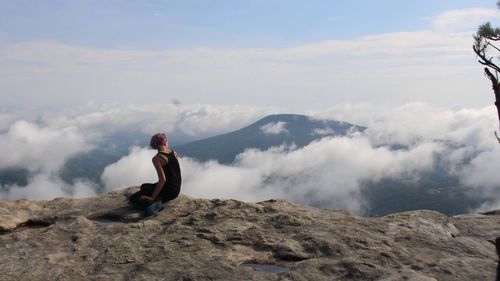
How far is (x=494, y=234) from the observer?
16609mm

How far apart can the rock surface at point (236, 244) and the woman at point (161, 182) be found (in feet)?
1.61

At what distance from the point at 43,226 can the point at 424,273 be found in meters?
14.5

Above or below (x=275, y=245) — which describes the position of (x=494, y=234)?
below

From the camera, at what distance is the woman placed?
17734 mm

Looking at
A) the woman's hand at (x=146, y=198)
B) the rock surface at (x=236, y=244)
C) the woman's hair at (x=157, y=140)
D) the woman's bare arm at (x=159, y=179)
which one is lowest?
the rock surface at (x=236, y=244)

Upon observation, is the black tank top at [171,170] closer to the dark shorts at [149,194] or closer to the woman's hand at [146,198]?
the dark shorts at [149,194]

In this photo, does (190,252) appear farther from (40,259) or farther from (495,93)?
(495,93)

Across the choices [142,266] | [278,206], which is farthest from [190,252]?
[278,206]

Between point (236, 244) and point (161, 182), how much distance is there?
502 centimetres

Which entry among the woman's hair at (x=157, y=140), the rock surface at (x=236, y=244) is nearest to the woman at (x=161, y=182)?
the woman's hair at (x=157, y=140)

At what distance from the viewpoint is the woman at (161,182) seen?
58.2 feet

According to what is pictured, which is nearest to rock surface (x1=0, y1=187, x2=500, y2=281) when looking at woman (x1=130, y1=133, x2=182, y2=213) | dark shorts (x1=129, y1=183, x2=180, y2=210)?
dark shorts (x1=129, y1=183, x2=180, y2=210)

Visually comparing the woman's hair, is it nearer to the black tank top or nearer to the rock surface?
the black tank top

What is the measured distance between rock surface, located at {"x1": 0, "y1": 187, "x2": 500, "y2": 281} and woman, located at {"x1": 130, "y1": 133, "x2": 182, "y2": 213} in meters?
0.49
